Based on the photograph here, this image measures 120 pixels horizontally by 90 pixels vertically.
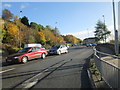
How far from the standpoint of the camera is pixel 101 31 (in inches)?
2477

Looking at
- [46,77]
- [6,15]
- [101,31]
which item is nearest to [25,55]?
[46,77]

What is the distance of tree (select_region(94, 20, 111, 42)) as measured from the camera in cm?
6156

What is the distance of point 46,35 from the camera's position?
51.9 m

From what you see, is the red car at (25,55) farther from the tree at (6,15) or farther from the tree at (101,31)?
the tree at (101,31)

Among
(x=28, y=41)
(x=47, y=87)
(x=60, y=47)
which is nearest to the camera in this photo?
(x=47, y=87)

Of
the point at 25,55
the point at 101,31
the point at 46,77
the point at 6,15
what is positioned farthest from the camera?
the point at 101,31

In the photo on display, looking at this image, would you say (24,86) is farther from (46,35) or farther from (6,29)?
(46,35)

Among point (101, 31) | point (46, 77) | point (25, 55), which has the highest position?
point (101, 31)

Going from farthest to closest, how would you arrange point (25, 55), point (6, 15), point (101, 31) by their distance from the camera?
point (101, 31) → point (6, 15) → point (25, 55)

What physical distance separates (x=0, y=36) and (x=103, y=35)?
161 feet

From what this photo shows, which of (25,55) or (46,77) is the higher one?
(25,55)

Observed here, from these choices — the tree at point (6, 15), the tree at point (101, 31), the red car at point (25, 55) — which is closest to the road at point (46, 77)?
the red car at point (25, 55)

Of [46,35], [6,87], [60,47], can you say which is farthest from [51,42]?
[6,87]

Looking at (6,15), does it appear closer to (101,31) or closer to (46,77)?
(46,77)
